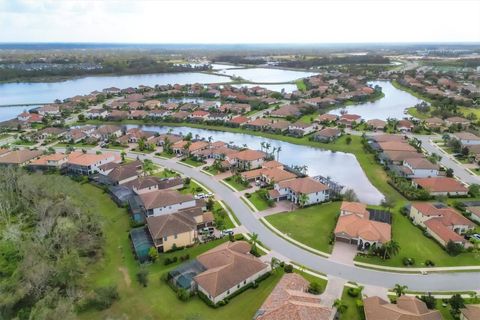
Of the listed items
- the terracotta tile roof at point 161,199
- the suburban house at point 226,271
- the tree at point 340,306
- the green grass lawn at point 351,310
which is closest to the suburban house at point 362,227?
the green grass lawn at point 351,310

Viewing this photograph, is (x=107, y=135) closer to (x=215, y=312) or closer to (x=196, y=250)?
(x=196, y=250)

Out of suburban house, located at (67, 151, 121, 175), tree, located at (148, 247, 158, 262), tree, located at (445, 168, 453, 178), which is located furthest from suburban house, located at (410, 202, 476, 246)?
suburban house, located at (67, 151, 121, 175)

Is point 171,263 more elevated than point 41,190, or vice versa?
point 41,190

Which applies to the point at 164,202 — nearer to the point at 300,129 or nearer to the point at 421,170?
the point at 421,170

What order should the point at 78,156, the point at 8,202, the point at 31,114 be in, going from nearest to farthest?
the point at 8,202 → the point at 78,156 → the point at 31,114

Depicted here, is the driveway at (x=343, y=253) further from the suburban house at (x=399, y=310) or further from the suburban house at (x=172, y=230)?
the suburban house at (x=172, y=230)

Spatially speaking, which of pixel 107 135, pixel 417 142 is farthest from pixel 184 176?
pixel 417 142
